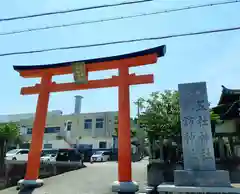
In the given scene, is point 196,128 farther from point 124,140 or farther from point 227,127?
point 227,127

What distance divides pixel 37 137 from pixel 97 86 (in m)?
4.26

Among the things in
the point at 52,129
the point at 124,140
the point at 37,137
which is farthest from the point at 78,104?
the point at 124,140

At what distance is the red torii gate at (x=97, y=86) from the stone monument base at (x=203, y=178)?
11.0 ft

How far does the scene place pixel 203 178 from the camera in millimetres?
7688

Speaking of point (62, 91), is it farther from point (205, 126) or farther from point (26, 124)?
point (26, 124)

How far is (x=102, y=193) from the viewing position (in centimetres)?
1079

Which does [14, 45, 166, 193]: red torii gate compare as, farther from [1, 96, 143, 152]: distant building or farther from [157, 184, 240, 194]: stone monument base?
[1, 96, 143, 152]: distant building

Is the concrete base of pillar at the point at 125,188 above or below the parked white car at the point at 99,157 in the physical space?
below

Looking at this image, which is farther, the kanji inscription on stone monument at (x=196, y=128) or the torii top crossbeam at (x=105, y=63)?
the torii top crossbeam at (x=105, y=63)

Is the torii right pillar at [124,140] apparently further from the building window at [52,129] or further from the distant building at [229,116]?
the building window at [52,129]

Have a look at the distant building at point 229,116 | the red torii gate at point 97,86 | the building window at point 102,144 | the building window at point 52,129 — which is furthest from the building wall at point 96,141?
the red torii gate at point 97,86

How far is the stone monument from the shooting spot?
7562 mm

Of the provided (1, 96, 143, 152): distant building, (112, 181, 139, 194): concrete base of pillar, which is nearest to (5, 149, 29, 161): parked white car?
(1, 96, 143, 152): distant building

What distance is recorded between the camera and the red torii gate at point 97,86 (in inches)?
442
